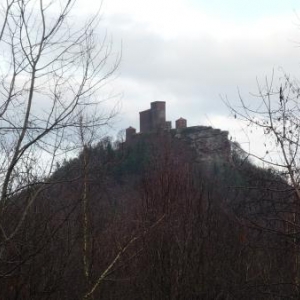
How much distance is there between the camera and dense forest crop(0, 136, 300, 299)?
7.68 metres

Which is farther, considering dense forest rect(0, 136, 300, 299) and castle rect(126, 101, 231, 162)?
castle rect(126, 101, 231, 162)

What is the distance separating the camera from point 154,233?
1150 centimetres

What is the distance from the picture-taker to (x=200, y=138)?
2134cm

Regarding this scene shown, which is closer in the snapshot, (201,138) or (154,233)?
(154,233)

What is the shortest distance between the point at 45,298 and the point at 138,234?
9.98 ft

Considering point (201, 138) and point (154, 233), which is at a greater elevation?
point (201, 138)

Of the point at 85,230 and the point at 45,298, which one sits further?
the point at 85,230

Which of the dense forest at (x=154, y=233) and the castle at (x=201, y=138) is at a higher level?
the castle at (x=201, y=138)

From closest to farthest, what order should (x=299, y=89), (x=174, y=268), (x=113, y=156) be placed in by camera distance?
1. (x=299, y=89)
2. (x=113, y=156)
3. (x=174, y=268)

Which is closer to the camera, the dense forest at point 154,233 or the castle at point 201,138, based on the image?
the dense forest at point 154,233

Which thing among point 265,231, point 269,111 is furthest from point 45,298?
point 269,111

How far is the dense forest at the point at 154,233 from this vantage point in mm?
7680

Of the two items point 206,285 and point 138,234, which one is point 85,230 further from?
point 206,285

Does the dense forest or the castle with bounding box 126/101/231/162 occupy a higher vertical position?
the castle with bounding box 126/101/231/162
